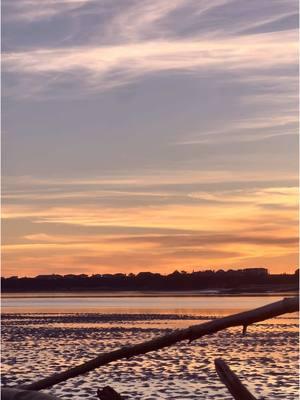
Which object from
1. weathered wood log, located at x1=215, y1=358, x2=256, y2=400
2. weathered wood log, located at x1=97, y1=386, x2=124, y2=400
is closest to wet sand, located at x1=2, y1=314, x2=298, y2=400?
weathered wood log, located at x1=97, y1=386, x2=124, y2=400

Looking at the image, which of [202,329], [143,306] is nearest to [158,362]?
[202,329]

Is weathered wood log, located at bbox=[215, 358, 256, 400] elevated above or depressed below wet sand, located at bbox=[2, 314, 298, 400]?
above

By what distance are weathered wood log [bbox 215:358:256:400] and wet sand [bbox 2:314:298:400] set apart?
50.1 ft

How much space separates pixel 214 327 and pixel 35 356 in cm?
2835

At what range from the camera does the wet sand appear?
2183cm

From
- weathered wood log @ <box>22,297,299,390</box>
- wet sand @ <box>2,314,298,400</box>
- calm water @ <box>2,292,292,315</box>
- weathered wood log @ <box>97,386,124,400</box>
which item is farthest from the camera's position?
calm water @ <box>2,292,292,315</box>

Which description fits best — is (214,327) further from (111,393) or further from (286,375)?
(286,375)

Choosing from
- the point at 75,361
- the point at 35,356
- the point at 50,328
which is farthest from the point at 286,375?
the point at 50,328

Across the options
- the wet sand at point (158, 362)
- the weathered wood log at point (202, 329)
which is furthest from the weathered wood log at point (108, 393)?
the wet sand at point (158, 362)

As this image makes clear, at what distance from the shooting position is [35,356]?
31.9m

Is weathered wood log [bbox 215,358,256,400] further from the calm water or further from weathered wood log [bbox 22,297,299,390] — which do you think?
the calm water

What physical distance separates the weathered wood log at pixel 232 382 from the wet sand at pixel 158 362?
15.3m

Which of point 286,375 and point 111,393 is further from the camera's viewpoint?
point 286,375

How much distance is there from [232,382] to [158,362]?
2396 centimetres
